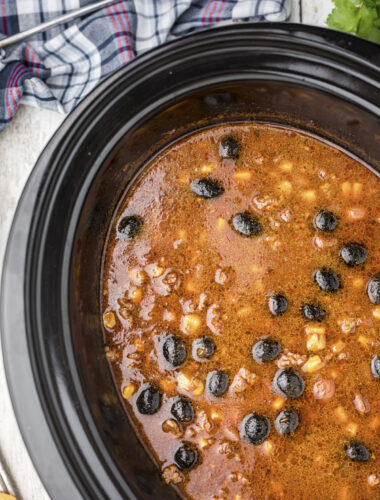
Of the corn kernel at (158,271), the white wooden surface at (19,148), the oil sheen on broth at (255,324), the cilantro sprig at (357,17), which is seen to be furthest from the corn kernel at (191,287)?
the cilantro sprig at (357,17)

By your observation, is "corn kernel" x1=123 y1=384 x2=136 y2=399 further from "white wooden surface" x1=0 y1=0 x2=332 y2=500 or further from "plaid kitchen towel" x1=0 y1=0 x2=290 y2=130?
"plaid kitchen towel" x1=0 y1=0 x2=290 y2=130

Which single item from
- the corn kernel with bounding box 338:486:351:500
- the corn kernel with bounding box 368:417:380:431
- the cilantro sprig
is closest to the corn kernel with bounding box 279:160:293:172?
the cilantro sprig

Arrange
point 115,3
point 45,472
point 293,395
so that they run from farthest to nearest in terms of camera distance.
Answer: point 115,3 < point 293,395 < point 45,472

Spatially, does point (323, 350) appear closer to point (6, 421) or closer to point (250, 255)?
point (250, 255)

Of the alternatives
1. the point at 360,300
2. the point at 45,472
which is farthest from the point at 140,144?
the point at 45,472

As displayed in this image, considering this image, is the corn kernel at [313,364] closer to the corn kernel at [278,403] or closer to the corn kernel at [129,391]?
the corn kernel at [278,403]
